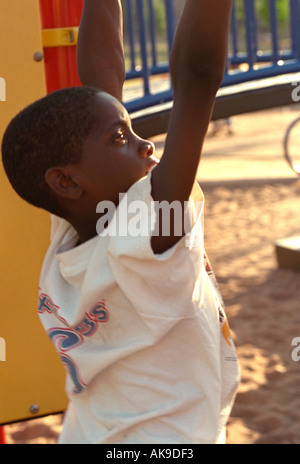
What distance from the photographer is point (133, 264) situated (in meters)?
1.06

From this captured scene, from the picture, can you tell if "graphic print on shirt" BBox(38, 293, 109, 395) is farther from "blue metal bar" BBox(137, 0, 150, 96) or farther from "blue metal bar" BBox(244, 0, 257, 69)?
"blue metal bar" BBox(244, 0, 257, 69)

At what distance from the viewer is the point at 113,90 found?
1.39 meters

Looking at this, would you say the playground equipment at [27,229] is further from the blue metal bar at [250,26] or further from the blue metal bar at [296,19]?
the blue metal bar at [296,19]

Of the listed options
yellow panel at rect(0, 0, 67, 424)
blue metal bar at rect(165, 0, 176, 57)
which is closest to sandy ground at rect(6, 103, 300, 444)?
yellow panel at rect(0, 0, 67, 424)

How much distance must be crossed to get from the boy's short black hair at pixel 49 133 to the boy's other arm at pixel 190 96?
5.4 inches

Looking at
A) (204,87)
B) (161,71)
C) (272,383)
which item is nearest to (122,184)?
(204,87)

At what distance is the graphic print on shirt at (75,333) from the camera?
1.14 meters

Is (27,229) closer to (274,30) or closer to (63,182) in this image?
(63,182)

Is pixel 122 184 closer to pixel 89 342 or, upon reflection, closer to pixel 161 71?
pixel 89 342

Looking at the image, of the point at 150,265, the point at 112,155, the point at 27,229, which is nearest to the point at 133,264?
the point at 150,265

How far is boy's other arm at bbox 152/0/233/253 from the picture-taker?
3.32ft

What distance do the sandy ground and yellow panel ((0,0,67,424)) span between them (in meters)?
0.91

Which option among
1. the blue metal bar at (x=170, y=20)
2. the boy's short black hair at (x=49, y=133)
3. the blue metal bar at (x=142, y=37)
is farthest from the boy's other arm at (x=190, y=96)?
the blue metal bar at (x=170, y=20)
